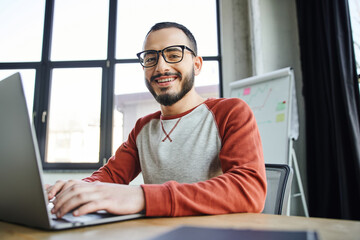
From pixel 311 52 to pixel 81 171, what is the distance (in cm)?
276

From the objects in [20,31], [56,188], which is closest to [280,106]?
[56,188]

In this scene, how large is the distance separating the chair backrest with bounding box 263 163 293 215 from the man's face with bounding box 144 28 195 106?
463 millimetres

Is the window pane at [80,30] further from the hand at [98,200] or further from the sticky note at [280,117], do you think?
the hand at [98,200]

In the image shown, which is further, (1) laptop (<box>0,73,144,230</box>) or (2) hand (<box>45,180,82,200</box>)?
(2) hand (<box>45,180,82,200</box>)

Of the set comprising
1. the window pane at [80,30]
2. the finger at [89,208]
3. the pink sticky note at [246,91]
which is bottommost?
the finger at [89,208]

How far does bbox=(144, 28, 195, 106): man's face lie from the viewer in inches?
41.0

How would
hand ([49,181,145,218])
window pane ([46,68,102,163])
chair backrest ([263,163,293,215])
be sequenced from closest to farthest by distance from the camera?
hand ([49,181,145,218]) → chair backrest ([263,163,293,215]) → window pane ([46,68,102,163])

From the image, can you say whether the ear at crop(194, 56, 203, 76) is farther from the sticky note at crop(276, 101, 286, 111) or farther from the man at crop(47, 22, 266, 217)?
the sticky note at crop(276, 101, 286, 111)

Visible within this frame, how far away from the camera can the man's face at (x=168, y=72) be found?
104 cm

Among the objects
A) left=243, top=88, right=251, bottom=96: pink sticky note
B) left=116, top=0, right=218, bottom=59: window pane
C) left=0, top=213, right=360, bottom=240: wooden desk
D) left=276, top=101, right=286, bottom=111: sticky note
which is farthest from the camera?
left=116, top=0, right=218, bottom=59: window pane

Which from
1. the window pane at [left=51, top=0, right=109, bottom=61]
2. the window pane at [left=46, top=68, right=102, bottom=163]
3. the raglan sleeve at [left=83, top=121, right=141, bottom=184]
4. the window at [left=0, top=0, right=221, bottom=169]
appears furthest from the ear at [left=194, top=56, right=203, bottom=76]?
the window pane at [left=51, top=0, right=109, bottom=61]

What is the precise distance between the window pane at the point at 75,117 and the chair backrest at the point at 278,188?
2.54 m

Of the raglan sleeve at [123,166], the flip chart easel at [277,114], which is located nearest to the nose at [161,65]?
the raglan sleeve at [123,166]

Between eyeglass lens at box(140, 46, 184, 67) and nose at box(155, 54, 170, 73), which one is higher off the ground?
eyeglass lens at box(140, 46, 184, 67)
